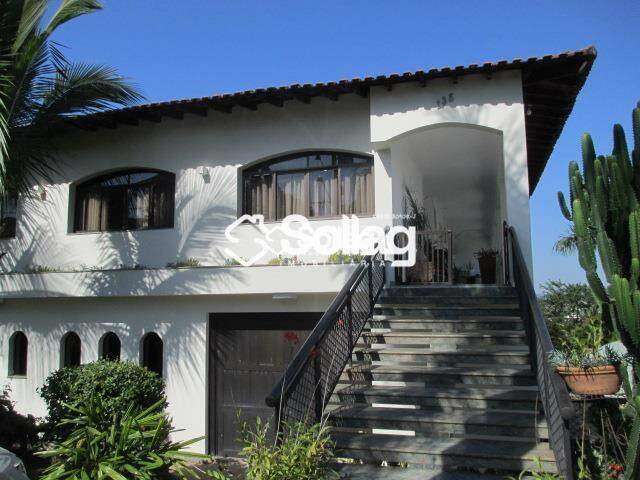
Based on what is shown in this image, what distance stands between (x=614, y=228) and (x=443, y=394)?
2733 mm

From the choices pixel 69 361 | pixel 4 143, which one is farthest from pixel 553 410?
pixel 69 361

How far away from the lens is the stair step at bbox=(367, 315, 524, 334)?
7586 mm

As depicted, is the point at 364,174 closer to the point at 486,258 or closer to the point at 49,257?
the point at 486,258

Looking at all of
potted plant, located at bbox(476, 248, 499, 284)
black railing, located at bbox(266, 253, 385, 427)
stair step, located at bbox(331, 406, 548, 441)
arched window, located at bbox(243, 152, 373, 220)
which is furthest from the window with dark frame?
potted plant, located at bbox(476, 248, 499, 284)

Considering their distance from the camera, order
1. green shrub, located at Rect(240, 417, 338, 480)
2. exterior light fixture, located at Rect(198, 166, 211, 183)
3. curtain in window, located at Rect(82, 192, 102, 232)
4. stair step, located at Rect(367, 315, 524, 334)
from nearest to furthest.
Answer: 1. green shrub, located at Rect(240, 417, 338, 480)
2. stair step, located at Rect(367, 315, 524, 334)
3. exterior light fixture, located at Rect(198, 166, 211, 183)
4. curtain in window, located at Rect(82, 192, 102, 232)

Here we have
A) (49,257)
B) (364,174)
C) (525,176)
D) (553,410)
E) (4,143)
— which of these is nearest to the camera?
(553,410)

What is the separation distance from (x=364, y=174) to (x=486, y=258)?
11.6 ft

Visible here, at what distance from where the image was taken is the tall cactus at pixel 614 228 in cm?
577

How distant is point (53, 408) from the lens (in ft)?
29.5

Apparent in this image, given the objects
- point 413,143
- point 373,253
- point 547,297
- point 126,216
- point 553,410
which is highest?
point 413,143

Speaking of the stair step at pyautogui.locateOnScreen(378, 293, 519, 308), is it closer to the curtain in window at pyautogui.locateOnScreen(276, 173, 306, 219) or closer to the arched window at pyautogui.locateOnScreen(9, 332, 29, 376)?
the curtain in window at pyautogui.locateOnScreen(276, 173, 306, 219)

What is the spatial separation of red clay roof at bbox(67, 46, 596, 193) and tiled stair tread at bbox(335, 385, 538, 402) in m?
4.94

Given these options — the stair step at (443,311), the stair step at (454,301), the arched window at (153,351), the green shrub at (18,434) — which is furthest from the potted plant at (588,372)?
the arched window at (153,351)

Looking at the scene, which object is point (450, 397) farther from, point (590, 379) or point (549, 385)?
point (590, 379)
